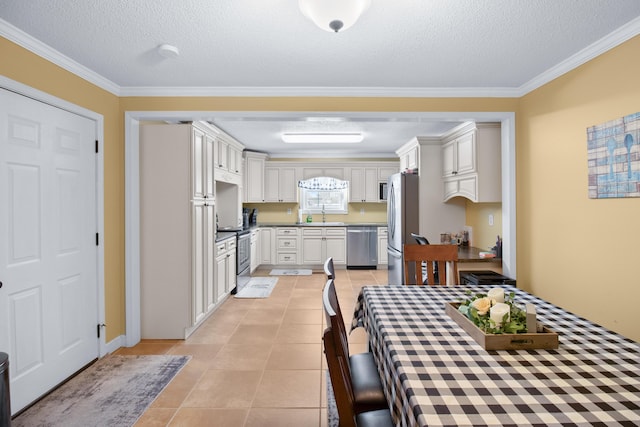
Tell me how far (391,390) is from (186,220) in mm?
2625

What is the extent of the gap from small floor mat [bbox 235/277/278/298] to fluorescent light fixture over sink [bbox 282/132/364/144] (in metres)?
2.35

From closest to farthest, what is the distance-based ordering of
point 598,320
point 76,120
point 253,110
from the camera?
point 598,320, point 76,120, point 253,110

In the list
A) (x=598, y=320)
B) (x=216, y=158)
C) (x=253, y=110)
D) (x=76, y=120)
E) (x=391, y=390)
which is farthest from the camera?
(x=216, y=158)

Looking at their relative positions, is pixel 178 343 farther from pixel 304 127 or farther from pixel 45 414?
pixel 304 127

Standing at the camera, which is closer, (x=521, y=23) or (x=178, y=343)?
(x=521, y=23)

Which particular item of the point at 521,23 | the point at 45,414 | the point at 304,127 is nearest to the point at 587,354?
the point at 521,23

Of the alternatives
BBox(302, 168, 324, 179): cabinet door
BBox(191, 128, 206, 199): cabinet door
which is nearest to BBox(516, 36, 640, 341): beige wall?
BBox(191, 128, 206, 199): cabinet door

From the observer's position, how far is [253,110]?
310cm

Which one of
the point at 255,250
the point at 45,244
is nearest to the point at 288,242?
the point at 255,250

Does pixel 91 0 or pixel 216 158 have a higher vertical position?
pixel 91 0

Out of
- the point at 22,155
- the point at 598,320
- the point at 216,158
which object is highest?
the point at 216,158

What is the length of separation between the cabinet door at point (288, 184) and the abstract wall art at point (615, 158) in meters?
5.04

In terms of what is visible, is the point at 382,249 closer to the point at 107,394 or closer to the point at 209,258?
the point at 209,258

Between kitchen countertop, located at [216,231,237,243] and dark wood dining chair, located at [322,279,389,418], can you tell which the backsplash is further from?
dark wood dining chair, located at [322,279,389,418]
